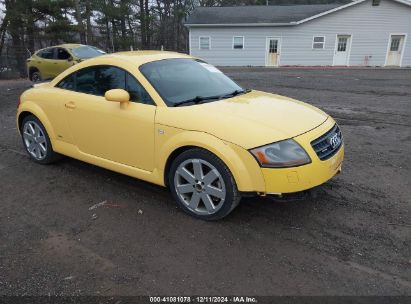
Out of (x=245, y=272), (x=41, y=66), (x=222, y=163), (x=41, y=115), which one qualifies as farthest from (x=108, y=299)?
(x=41, y=66)

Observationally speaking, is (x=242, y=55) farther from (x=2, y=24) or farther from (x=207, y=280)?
(x=207, y=280)

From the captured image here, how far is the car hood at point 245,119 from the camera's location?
3.30 m

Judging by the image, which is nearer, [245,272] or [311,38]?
[245,272]

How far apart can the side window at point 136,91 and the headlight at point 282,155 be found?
1366mm

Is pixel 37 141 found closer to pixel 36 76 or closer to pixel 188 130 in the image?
pixel 188 130

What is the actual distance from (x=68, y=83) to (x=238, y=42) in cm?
2357

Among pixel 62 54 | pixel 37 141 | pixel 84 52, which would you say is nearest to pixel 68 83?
pixel 37 141

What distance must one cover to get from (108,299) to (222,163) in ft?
4.95

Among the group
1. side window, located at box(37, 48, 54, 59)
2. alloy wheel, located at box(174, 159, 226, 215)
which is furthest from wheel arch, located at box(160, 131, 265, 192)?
side window, located at box(37, 48, 54, 59)

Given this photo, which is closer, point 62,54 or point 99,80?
point 99,80

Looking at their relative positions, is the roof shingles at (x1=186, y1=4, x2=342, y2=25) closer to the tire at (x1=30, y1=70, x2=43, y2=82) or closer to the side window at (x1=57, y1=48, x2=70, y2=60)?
the tire at (x1=30, y1=70, x2=43, y2=82)

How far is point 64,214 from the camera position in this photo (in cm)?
391

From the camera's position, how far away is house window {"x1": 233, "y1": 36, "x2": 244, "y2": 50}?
26.7 meters

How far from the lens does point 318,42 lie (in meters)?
26.2
